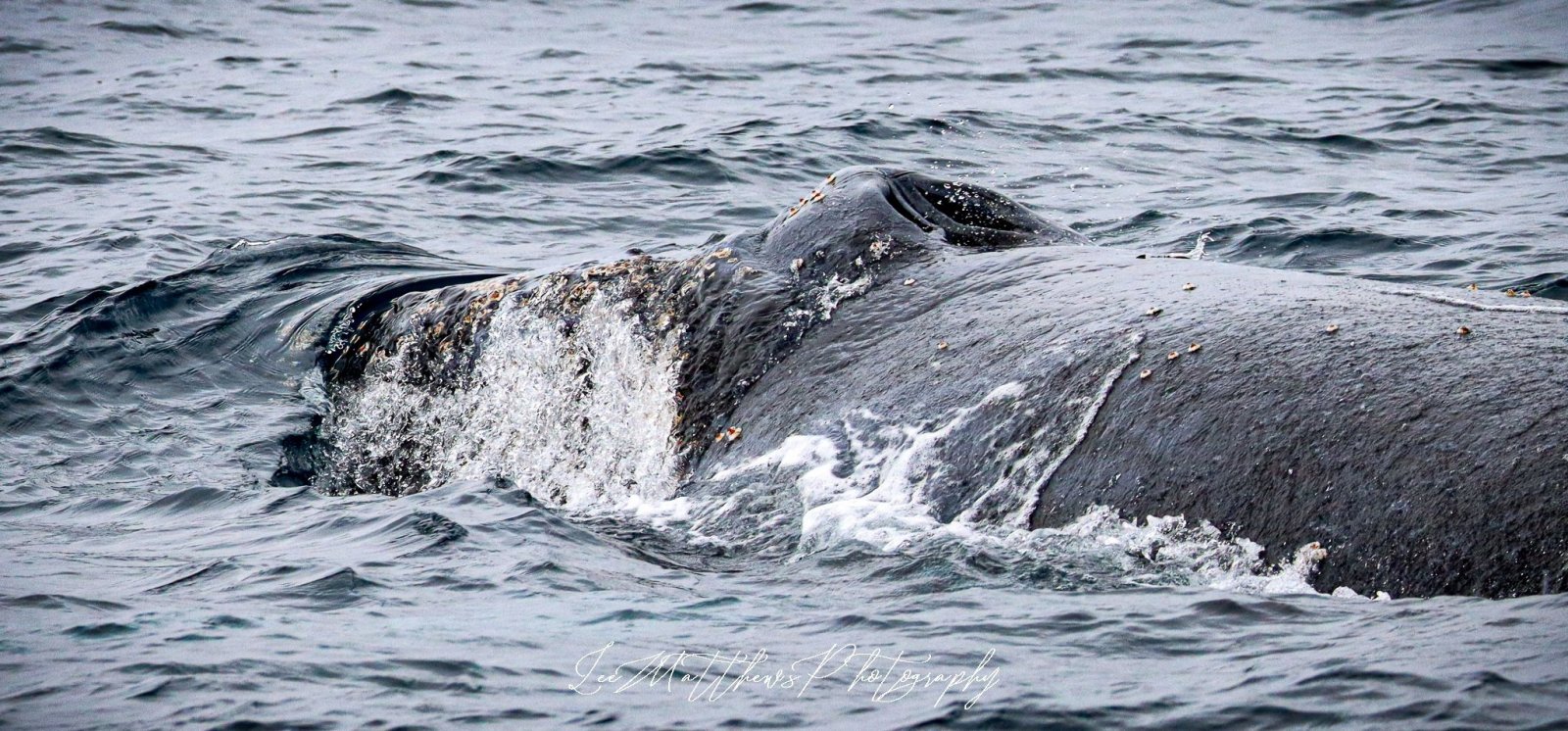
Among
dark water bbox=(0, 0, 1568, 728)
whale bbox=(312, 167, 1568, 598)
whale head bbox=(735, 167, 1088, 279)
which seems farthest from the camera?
whale head bbox=(735, 167, 1088, 279)

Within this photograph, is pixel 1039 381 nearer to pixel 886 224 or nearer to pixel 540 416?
pixel 886 224

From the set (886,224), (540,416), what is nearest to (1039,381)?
(886,224)

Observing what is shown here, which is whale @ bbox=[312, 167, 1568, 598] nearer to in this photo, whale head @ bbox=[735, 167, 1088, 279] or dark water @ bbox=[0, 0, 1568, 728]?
whale head @ bbox=[735, 167, 1088, 279]

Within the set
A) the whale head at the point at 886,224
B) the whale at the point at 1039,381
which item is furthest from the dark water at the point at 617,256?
the whale head at the point at 886,224

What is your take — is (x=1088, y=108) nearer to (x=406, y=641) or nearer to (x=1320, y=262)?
(x=1320, y=262)

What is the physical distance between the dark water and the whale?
0.78ft

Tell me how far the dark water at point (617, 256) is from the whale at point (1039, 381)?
0.24 metres

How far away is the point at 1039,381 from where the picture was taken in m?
6.20

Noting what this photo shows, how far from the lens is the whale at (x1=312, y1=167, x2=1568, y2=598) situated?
16.6 ft

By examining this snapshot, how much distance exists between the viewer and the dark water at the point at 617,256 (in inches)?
185

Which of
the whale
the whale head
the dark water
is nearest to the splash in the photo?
the whale

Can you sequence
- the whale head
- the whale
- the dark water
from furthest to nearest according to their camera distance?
1. the whale head
2. the whale
3. the dark water

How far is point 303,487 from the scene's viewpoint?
8320 millimetres

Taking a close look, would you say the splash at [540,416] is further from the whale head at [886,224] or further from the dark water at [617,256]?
the whale head at [886,224]
